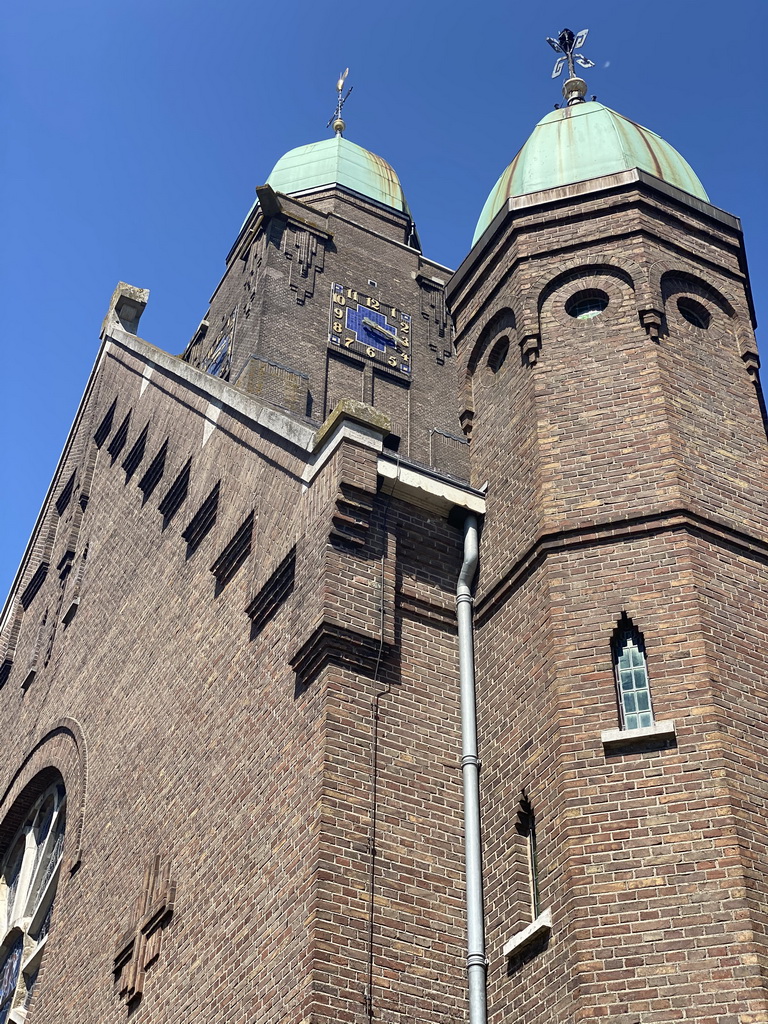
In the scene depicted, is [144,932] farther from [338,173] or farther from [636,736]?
[338,173]

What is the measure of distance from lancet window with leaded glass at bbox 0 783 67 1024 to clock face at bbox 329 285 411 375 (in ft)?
40.9

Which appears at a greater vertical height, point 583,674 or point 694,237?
point 694,237

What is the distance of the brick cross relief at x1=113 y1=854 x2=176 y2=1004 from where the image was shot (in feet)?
46.9

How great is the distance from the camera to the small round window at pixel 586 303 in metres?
15.5

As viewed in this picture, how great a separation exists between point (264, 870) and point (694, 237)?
28.9 feet

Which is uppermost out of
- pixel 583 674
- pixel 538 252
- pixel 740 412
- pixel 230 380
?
pixel 230 380

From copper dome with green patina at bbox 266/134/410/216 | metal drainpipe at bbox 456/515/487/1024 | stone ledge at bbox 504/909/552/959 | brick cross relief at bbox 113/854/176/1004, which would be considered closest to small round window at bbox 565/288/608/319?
metal drainpipe at bbox 456/515/487/1024

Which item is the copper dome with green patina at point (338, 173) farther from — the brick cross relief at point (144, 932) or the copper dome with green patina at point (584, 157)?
the brick cross relief at point (144, 932)

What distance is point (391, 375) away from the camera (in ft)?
97.6

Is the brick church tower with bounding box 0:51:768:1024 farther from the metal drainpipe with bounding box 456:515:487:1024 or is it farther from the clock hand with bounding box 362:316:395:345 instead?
the clock hand with bounding box 362:316:395:345

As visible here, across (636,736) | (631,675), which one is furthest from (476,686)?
(636,736)

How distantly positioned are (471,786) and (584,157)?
8.29 meters

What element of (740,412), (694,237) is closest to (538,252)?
(694,237)

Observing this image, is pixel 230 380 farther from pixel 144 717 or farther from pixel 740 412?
pixel 740 412
